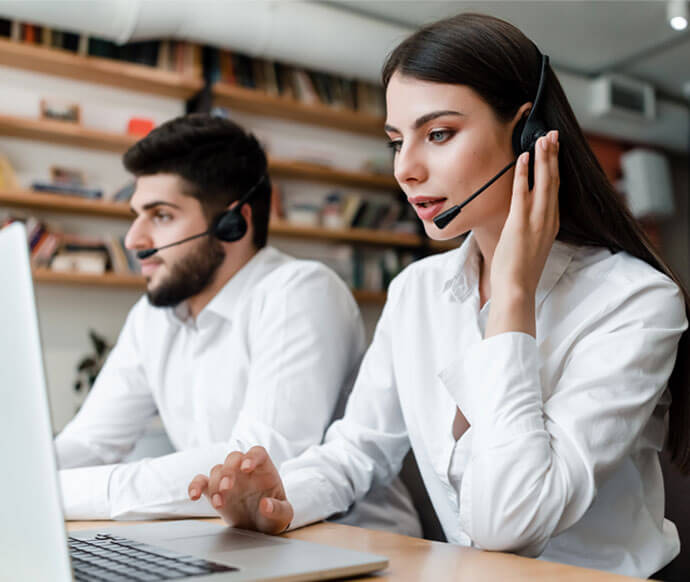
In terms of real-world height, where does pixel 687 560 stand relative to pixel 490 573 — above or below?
below

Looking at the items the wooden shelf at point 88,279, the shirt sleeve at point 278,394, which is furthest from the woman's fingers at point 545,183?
the wooden shelf at point 88,279

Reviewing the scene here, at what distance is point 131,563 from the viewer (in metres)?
0.63

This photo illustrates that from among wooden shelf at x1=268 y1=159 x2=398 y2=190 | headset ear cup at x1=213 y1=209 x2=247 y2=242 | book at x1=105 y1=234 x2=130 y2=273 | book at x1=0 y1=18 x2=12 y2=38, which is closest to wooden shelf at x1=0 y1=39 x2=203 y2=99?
book at x1=0 y1=18 x2=12 y2=38

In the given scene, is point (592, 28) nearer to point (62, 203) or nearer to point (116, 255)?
point (116, 255)

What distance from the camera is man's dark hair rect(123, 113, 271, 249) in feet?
5.84

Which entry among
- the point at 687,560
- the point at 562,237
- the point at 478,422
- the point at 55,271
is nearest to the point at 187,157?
the point at 562,237

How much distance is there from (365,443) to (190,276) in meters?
0.74

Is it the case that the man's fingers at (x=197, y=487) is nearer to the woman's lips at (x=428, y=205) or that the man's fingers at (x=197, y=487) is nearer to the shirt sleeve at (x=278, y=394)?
the shirt sleeve at (x=278, y=394)

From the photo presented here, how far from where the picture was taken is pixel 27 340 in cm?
40

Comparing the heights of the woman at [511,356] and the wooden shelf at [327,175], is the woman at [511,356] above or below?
below

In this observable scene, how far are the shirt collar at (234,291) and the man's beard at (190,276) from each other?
0.05m

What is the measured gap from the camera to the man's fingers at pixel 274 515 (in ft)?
2.73

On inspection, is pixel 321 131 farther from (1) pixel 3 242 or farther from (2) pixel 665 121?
(1) pixel 3 242

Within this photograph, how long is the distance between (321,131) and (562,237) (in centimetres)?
368
